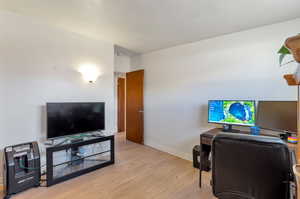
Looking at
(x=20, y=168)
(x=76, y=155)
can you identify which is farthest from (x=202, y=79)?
(x=20, y=168)

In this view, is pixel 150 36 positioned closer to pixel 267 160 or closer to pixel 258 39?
pixel 258 39

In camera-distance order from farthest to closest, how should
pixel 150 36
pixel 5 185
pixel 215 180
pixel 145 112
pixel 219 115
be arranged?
pixel 145 112 → pixel 150 36 → pixel 219 115 → pixel 5 185 → pixel 215 180

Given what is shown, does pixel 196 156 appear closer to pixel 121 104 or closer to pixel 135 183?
pixel 135 183

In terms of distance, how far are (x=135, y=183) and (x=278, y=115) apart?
2233mm

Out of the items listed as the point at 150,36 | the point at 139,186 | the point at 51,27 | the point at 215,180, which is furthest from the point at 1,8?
the point at 215,180

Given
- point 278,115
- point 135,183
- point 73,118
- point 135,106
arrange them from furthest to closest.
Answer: point 135,106 < point 73,118 < point 135,183 < point 278,115

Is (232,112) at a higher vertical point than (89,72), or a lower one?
lower

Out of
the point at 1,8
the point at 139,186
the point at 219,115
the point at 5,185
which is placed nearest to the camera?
the point at 5,185

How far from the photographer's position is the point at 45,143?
2.61m

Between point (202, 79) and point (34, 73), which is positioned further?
point (202, 79)

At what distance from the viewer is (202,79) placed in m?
3.20

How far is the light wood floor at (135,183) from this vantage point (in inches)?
84.0

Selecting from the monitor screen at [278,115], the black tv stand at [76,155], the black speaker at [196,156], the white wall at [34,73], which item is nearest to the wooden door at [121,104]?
the white wall at [34,73]

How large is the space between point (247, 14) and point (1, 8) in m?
3.40
